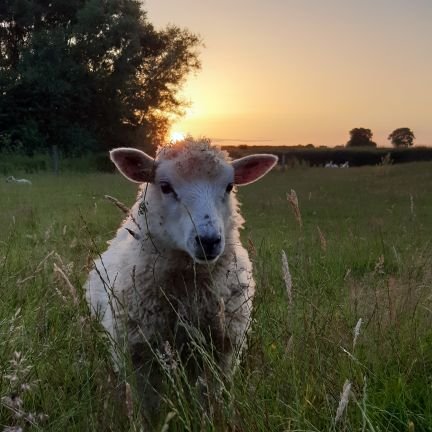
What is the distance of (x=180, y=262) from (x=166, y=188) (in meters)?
0.42

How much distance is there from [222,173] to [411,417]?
5.46ft

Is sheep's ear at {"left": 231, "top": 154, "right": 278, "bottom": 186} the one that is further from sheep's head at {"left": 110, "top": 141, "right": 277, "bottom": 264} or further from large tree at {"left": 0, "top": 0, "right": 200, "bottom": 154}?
large tree at {"left": 0, "top": 0, "right": 200, "bottom": 154}

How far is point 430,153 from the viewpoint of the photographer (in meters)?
39.8

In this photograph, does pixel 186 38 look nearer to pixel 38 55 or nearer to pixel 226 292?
pixel 38 55

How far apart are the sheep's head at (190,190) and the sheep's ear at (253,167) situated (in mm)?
10

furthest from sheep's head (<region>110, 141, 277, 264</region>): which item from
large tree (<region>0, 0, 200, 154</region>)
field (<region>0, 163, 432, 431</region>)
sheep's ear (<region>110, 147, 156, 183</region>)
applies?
large tree (<region>0, 0, 200, 154</region>)

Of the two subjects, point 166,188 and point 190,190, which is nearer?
point 190,190

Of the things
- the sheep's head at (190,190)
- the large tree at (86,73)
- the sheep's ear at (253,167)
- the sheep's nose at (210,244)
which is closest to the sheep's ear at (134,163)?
the sheep's head at (190,190)

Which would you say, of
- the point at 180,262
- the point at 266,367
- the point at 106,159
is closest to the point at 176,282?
the point at 180,262

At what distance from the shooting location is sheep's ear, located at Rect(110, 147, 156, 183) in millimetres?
3754

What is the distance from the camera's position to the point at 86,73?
3391 centimetres

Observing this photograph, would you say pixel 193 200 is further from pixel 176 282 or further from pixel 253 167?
pixel 253 167

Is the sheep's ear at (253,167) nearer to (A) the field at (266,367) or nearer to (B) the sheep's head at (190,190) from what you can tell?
(B) the sheep's head at (190,190)

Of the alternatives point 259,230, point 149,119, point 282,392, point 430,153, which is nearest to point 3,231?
point 259,230
